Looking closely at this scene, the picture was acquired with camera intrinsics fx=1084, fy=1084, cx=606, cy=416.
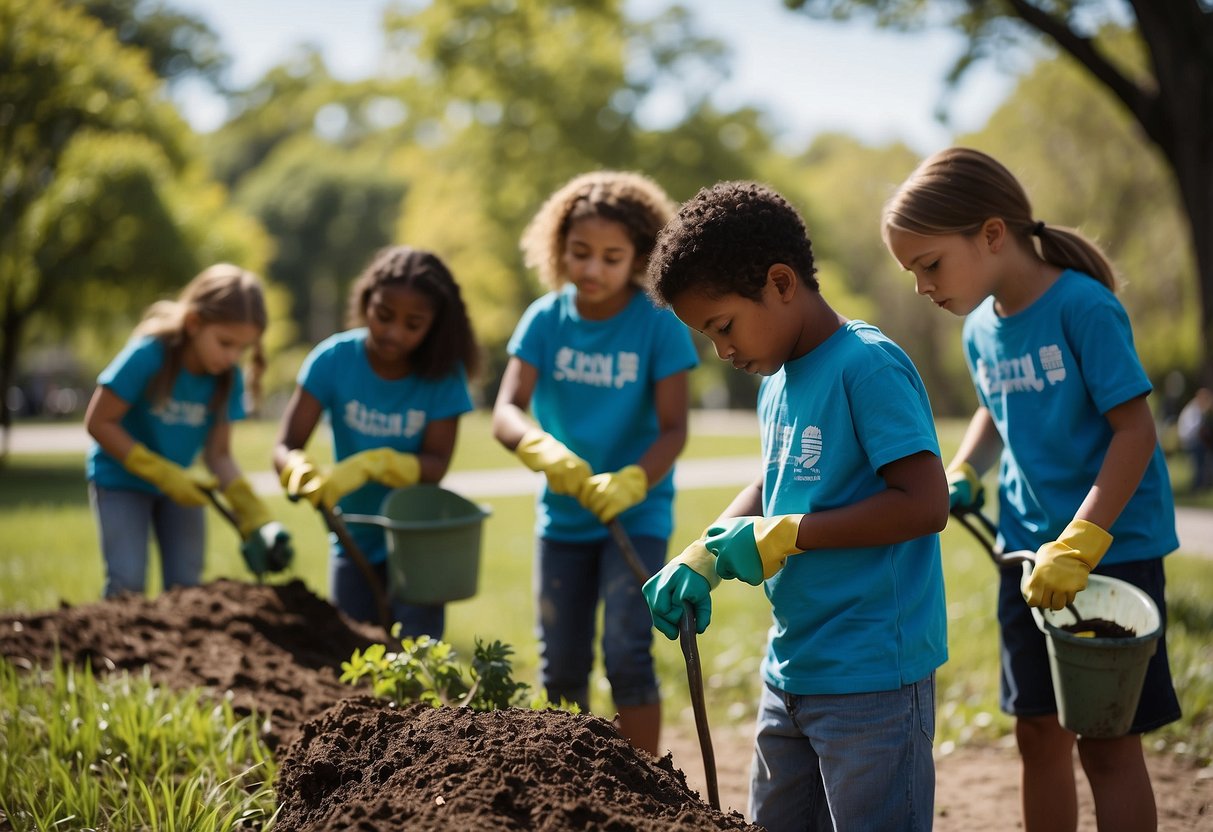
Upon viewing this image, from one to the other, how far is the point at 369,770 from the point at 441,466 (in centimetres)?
161

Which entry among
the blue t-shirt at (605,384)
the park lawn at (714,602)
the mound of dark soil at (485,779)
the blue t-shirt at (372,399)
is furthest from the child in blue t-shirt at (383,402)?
the mound of dark soil at (485,779)

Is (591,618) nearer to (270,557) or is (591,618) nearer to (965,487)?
(965,487)

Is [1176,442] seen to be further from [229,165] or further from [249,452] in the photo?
[229,165]

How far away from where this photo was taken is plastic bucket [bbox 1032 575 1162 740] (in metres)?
2.18

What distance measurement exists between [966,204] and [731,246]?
0.74 metres

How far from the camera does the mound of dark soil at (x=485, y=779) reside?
5.51 feet

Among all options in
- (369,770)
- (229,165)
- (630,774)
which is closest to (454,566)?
(369,770)

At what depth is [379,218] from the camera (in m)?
38.8

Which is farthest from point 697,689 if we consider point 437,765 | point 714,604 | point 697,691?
point 714,604

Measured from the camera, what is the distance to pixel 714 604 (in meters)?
5.71

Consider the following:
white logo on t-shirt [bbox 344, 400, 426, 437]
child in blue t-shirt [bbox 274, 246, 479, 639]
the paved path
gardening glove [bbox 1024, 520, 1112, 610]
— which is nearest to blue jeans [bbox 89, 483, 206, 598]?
child in blue t-shirt [bbox 274, 246, 479, 639]

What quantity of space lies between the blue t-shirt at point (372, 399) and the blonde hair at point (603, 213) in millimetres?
568

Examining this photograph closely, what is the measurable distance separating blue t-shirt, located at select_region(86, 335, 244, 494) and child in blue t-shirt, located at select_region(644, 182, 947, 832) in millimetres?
2532

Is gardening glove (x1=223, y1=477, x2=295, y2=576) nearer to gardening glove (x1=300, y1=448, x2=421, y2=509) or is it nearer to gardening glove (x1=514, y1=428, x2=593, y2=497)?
gardening glove (x1=300, y1=448, x2=421, y2=509)
